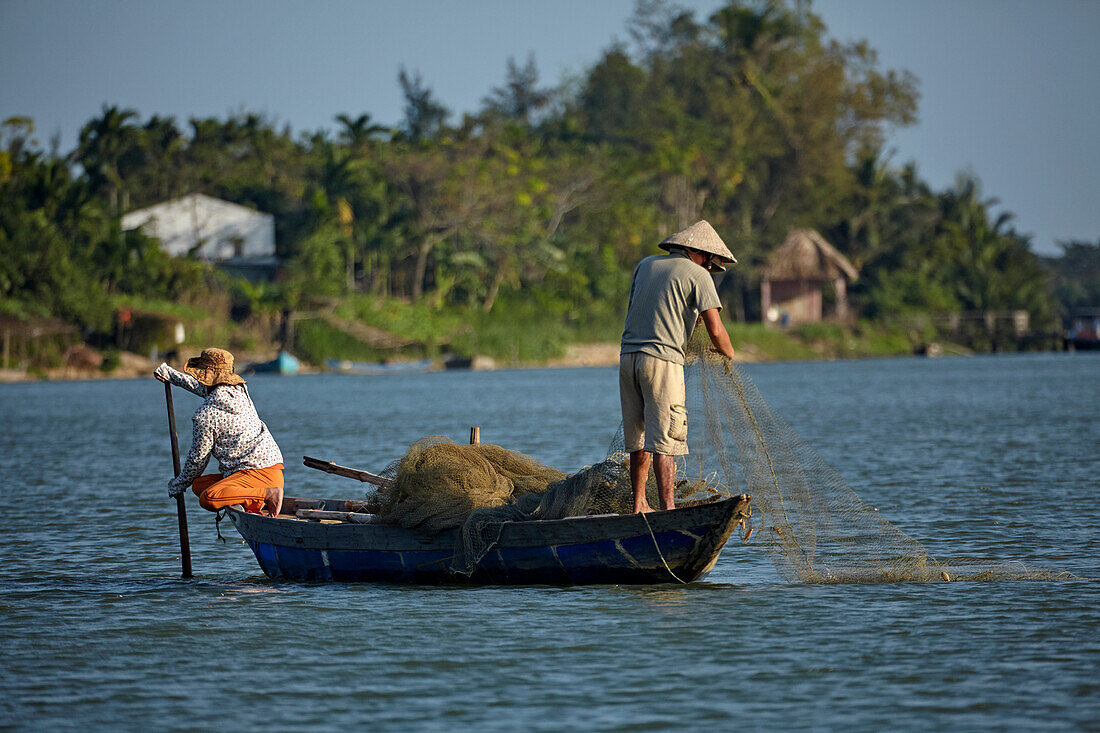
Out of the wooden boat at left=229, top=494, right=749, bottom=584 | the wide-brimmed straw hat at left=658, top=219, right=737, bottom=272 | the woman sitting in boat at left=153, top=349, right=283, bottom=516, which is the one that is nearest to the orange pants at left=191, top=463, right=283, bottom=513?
the woman sitting in boat at left=153, top=349, right=283, bottom=516

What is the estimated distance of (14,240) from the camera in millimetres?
45000

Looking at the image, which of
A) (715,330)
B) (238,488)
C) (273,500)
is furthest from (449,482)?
(715,330)

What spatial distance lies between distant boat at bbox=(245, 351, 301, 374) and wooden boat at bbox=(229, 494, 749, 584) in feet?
128

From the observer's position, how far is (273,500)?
31.2 ft

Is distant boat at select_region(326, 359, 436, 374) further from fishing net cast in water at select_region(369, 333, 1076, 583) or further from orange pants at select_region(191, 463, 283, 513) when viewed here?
fishing net cast in water at select_region(369, 333, 1076, 583)

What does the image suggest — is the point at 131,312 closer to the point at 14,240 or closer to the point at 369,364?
the point at 14,240

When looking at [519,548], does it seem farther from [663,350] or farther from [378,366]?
[378,366]

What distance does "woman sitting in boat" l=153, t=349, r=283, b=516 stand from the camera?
362 inches

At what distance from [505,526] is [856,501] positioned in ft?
7.56

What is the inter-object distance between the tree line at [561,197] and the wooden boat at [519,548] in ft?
125

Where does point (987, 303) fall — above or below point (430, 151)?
below

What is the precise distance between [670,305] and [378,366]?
141 feet

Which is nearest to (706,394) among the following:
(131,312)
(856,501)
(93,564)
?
(856,501)

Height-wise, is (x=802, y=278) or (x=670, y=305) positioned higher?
(x=802, y=278)
